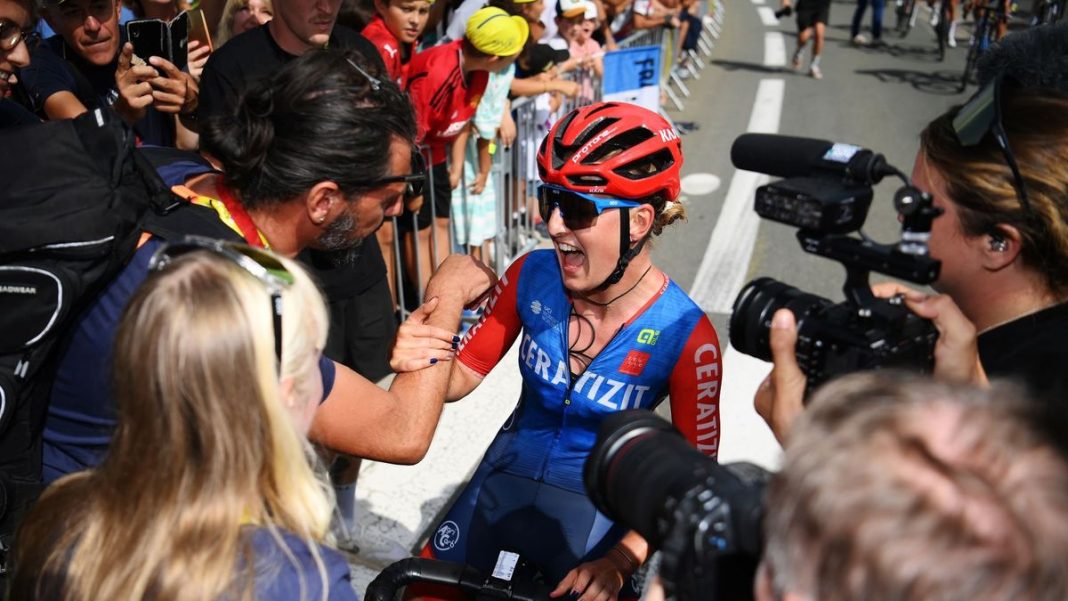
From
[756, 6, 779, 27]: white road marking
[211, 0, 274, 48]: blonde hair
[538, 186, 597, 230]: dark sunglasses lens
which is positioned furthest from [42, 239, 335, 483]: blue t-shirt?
[756, 6, 779, 27]: white road marking

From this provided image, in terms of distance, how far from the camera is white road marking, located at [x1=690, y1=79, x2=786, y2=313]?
664 centimetres

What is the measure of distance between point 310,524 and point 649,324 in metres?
1.34

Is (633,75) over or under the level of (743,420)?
over

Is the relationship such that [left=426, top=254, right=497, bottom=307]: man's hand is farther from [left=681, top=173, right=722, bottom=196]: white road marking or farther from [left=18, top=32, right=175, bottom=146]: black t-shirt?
[left=681, top=173, right=722, bottom=196]: white road marking

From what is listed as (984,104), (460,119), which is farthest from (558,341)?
(460,119)

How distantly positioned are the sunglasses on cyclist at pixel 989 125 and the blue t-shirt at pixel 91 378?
1580 mm

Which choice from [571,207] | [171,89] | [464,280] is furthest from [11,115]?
[571,207]

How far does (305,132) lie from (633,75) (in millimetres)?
6381

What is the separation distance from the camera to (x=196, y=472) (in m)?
1.62

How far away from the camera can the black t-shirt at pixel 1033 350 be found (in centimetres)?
203

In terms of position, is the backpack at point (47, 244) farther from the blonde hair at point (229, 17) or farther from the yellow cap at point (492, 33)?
the yellow cap at point (492, 33)

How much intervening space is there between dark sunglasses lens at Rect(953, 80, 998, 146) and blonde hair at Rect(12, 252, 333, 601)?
5.01 ft

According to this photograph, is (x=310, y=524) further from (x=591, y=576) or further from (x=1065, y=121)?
(x=1065, y=121)

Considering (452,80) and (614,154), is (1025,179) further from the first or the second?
(452,80)
